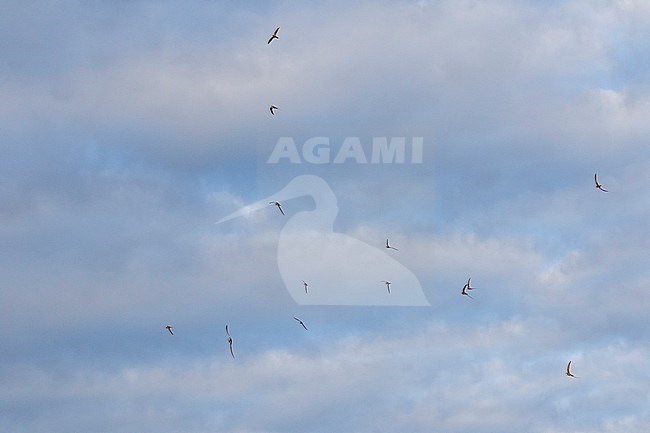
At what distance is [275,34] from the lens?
7264 inches

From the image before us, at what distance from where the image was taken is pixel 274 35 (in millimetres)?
184875

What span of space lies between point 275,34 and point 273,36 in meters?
0.54

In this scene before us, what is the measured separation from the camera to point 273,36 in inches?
7279

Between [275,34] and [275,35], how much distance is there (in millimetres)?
1377

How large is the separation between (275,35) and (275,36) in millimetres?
752

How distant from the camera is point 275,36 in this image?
187 m

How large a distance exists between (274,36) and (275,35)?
2.23 ft

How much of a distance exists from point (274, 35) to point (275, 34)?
418mm

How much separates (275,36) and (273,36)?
1781mm

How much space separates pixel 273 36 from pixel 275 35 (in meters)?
1.07

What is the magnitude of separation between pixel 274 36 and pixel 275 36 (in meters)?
1.39

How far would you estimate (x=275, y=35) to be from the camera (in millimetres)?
185875

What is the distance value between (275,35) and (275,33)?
2.63 meters
